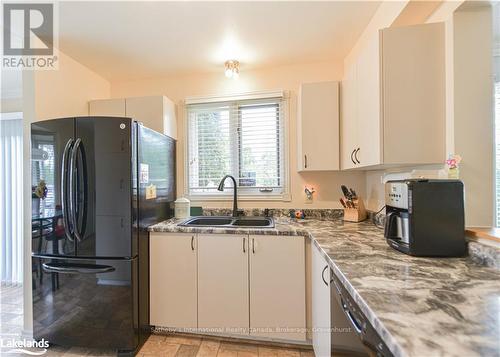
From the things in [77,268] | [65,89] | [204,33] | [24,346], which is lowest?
[24,346]

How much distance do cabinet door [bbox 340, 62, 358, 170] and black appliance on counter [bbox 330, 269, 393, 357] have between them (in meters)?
1.02

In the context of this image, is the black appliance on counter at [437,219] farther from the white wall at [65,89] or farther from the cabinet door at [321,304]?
the white wall at [65,89]

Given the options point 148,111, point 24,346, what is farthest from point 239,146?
point 24,346

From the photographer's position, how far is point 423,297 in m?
0.69

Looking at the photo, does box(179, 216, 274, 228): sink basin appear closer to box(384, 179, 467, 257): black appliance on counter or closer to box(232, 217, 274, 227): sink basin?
box(232, 217, 274, 227): sink basin

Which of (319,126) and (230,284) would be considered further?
(319,126)

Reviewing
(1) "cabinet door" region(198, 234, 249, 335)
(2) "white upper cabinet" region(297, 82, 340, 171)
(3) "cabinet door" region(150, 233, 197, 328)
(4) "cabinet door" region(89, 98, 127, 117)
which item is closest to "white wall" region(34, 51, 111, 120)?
(4) "cabinet door" region(89, 98, 127, 117)

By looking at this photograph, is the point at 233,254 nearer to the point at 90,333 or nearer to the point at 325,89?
the point at 90,333

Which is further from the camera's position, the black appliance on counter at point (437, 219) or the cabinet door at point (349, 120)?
the cabinet door at point (349, 120)

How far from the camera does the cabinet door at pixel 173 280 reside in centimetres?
176

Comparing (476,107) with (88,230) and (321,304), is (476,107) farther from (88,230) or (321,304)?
(88,230)

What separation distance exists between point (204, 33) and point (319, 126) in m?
1.22

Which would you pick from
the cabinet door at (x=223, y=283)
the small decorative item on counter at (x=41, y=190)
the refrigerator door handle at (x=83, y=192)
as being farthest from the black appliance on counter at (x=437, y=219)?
the small decorative item on counter at (x=41, y=190)

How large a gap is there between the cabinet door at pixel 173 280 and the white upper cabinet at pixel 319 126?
1234 millimetres
